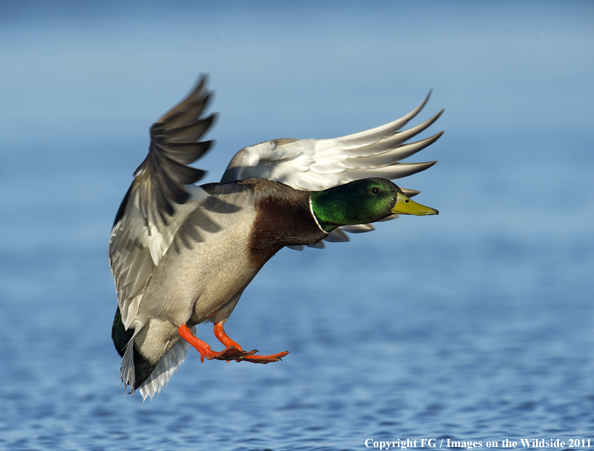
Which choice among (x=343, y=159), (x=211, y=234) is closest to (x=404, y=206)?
(x=343, y=159)

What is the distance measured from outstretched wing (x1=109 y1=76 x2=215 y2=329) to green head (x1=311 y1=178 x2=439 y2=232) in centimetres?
73

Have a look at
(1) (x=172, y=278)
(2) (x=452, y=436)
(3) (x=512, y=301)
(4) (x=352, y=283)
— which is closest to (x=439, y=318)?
(3) (x=512, y=301)

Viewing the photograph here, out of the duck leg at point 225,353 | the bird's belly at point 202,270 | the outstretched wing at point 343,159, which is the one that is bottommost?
the duck leg at point 225,353

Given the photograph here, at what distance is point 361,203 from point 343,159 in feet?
3.06

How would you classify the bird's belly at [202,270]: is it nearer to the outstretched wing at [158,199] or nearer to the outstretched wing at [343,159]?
the outstretched wing at [158,199]

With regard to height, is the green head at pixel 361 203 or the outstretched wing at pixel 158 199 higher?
the green head at pixel 361 203

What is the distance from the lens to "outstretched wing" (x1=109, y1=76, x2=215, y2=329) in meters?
4.69

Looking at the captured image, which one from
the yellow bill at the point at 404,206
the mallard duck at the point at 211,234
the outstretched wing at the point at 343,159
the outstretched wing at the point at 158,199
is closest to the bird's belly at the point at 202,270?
the mallard duck at the point at 211,234

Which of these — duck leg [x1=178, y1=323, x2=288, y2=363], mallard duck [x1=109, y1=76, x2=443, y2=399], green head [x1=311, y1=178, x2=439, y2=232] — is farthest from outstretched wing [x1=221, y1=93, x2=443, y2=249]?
duck leg [x1=178, y1=323, x2=288, y2=363]

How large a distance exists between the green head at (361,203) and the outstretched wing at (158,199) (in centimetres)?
73

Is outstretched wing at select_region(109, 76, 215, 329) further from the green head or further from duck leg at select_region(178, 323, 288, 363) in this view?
the green head

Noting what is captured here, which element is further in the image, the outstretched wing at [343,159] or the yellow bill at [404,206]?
the outstretched wing at [343,159]

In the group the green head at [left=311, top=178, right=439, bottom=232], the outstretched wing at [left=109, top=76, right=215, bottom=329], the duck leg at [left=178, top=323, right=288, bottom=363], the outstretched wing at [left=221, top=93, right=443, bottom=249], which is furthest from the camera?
the outstretched wing at [left=221, top=93, right=443, bottom=249]

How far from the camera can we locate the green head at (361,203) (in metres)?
5.64
